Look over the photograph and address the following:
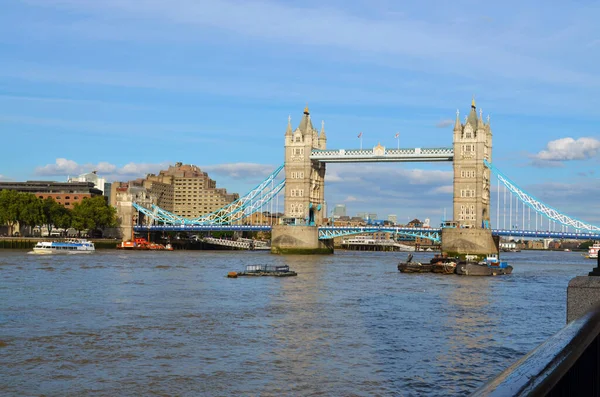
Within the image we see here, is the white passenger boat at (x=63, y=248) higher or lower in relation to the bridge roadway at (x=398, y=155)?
lower

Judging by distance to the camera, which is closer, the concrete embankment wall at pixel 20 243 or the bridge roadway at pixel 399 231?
the bridge roadway at pixel 399 231

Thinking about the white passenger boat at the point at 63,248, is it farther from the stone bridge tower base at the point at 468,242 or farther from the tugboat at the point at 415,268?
the stone bridge tower base at the point at 468,242

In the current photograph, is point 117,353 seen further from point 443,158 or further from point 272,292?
point 443,158

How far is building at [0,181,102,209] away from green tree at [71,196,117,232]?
82.6 feet

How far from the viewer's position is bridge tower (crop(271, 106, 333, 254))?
98.0 meters

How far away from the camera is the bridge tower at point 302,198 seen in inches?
3858

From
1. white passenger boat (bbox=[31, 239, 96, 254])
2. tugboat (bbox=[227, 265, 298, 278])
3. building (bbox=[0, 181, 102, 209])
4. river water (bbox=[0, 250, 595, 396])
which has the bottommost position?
river water (bbox=[0, 250, 595, 396])

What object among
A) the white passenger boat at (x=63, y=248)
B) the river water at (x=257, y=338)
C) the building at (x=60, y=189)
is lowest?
the river water at (x=257, y=338)

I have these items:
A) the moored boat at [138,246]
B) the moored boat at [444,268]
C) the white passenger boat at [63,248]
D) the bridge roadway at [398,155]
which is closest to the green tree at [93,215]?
the moored boat at [138,246]

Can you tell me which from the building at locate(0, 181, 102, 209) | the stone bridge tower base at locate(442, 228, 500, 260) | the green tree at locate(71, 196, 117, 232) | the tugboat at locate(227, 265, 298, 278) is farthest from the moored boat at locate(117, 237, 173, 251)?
the tugboat at locate(227, 265, 298, 278)

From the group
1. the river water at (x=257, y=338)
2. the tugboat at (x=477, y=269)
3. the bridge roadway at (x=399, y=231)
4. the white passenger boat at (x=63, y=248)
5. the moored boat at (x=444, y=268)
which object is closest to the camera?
the river water at (x=257, y=338)

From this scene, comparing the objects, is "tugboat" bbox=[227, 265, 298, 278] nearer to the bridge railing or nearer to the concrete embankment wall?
the bridge railing

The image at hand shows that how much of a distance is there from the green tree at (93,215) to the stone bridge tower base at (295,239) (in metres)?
32.3

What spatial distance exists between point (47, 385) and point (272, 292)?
75.6 feet
